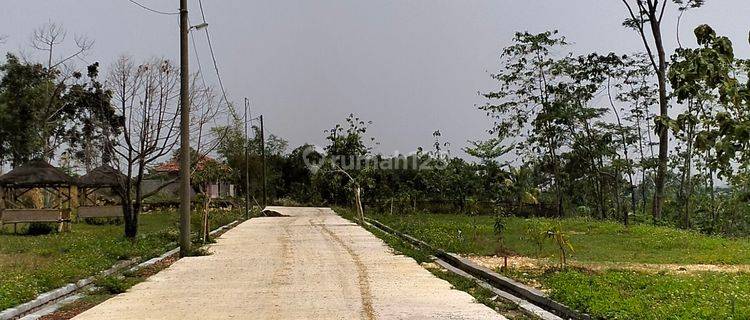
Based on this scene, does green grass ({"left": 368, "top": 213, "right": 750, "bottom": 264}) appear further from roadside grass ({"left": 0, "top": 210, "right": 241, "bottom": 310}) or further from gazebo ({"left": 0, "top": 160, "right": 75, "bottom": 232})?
gazebo ({"left": 0, "top": 160, "right": 75, "bottom": 232})

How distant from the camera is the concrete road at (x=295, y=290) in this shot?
8164 millimetres

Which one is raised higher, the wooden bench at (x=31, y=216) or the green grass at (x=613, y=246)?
the wooden bench at (x=31, y=216)

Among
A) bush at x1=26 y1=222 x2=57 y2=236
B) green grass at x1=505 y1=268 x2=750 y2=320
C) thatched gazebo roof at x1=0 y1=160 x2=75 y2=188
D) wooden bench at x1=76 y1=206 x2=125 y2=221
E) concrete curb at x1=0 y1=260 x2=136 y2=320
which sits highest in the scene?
thatched gazebo roof at x1=0 y1=160 x2=75 y2=188

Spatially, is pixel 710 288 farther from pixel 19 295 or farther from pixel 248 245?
pixel 248 245

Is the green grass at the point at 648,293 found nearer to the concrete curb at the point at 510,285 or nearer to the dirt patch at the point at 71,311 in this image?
the concrete curb at the point at 510,285

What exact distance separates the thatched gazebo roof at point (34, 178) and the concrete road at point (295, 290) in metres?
12.9

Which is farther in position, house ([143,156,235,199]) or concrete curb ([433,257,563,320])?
house ([143,156,235,199])

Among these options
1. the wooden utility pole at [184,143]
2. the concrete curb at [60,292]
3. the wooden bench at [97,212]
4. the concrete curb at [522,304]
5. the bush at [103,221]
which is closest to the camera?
the concrete curb at [522,304]

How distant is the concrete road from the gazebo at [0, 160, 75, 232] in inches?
404

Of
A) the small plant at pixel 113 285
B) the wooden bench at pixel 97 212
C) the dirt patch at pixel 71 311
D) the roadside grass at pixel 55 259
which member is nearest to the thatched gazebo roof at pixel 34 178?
the wooden bench at pixel 97 212

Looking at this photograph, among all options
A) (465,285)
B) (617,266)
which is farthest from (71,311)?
(617,266)

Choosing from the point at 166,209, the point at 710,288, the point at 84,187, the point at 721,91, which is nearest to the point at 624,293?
the point at 710,288

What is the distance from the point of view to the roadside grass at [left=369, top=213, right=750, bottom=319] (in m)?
7.39

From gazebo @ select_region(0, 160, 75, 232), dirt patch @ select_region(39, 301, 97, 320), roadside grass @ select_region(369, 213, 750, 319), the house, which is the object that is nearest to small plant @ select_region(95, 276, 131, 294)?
dirt patch @ select_region(39, 301, 97, 320)
